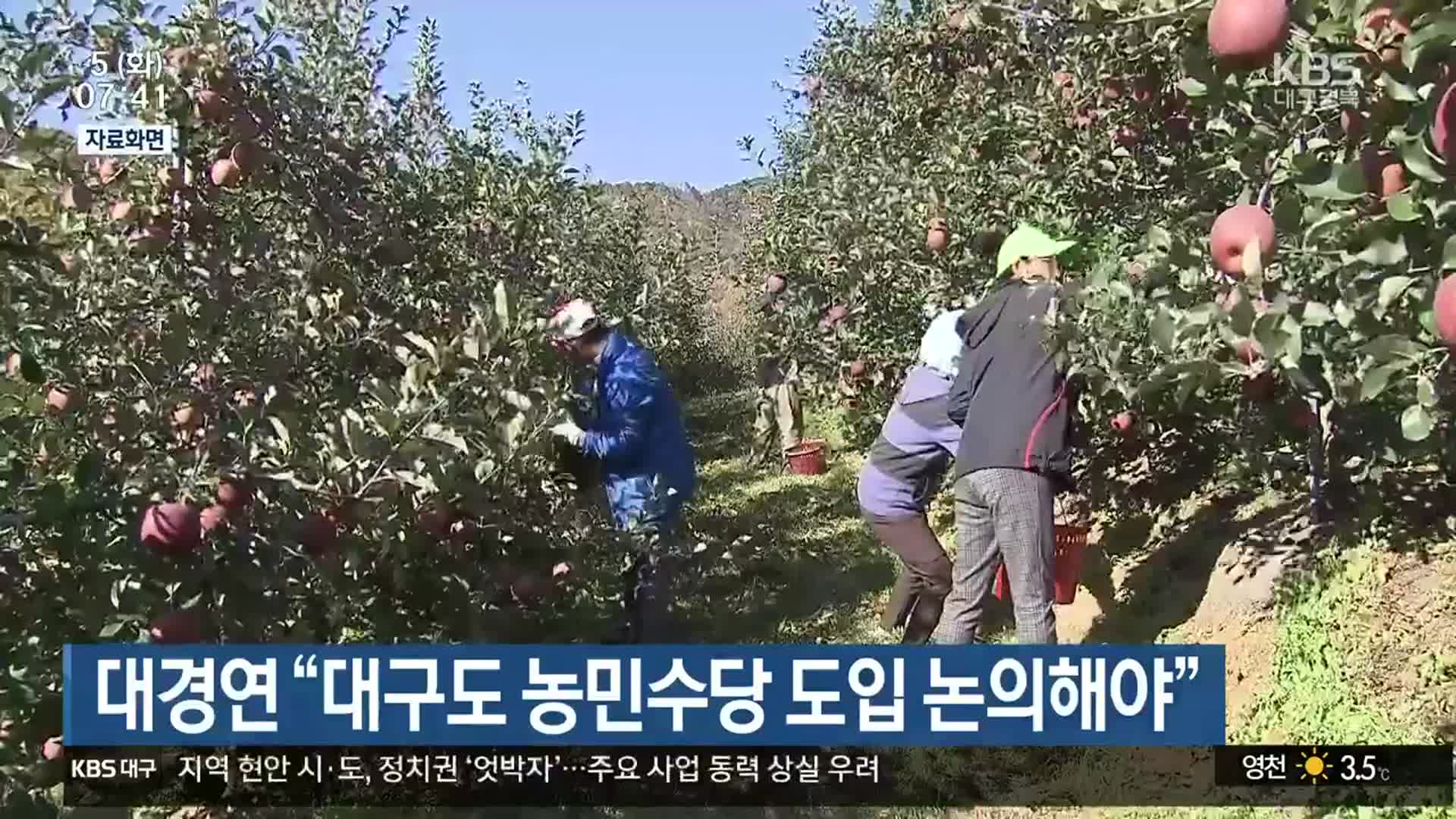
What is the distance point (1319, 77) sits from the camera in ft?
7.30

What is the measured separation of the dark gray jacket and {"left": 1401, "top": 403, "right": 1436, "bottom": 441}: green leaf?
164 cm

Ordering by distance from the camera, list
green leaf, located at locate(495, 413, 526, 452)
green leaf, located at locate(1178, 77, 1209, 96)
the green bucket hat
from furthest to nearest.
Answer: the green bucket hat, green leaf, located at locate(495, 413, 526, 452), green leaf, located at locate(1178, 77, 1209, 96)

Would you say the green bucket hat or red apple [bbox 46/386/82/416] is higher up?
the green bucket hat

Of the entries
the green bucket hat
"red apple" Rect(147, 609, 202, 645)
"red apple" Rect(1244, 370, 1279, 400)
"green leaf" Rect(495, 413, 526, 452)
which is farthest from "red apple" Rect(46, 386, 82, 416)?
"red apple" Rect(1244, 370, 1279, 400)

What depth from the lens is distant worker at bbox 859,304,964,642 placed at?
4.33 metres

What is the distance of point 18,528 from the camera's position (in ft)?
8.61

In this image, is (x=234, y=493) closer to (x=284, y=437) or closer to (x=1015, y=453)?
(x=284, y=437)

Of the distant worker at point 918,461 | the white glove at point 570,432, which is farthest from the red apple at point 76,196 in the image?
the distant worker at point 918,461

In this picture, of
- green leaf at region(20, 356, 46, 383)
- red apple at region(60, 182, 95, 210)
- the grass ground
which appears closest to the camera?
green leaf at region(20, 356, 46, 383)

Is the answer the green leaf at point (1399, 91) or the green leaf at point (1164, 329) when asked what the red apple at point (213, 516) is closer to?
the green leaf at point (1164, 329)

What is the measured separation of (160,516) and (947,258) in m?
4.24

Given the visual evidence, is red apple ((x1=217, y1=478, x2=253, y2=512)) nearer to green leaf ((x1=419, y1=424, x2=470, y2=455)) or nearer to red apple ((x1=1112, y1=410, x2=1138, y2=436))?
green leaf ((x1=419, y1=424, x2=470, y2=455))

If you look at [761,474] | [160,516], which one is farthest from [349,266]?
[761,474]

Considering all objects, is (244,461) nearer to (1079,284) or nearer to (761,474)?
(1079,284)
